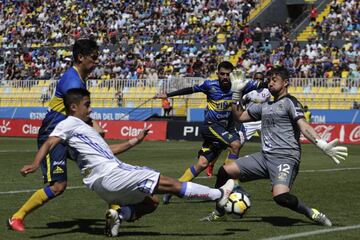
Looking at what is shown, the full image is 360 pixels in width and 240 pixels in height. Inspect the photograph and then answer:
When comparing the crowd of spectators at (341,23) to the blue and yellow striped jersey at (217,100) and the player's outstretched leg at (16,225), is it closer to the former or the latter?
the blue and yellow striped jersey at (217,100)

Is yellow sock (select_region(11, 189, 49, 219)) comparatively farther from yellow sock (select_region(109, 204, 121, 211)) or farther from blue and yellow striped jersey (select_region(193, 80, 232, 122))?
blue and yellow striped jersey (select_region(193, 80, 232, 122))

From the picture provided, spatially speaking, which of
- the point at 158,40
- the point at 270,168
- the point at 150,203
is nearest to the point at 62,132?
the point at 150,203

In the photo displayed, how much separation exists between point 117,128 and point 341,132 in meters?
10.1

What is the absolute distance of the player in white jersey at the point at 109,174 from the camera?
9.24 meters

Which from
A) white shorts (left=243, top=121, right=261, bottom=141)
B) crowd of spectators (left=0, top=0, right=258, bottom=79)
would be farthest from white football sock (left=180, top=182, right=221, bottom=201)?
crowd of spectators (left=0, top=0, right=258, bottom=79)

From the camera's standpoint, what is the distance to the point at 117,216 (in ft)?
31.0

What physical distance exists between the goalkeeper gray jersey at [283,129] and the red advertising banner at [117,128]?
79.5 ft

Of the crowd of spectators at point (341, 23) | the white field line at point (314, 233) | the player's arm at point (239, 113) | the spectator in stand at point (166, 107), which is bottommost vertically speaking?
the spectator in stand at point (166, 107)

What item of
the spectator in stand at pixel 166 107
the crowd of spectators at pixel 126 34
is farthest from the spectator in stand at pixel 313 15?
the spectator in stand at pixel 166 107

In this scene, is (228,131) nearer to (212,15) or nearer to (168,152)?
(168,152)

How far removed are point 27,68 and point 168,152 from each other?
27.7 m

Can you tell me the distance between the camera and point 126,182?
9203 mm

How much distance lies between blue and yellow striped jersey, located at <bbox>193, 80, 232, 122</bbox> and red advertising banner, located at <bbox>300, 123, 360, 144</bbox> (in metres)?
18.9

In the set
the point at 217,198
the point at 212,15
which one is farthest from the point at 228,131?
the point at 212,15
